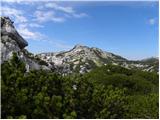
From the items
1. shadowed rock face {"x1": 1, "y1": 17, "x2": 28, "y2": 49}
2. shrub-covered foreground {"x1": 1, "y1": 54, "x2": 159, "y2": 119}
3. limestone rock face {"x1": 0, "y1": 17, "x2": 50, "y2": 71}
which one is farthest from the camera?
shadowed rock face {"x1": 1, "y1": 17, "x2": 28, "y2": 49}

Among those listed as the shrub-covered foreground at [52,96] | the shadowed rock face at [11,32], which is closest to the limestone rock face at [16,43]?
the shadowed rock face at [11,32]

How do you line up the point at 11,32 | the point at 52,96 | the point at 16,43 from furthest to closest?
the point at 16,43 → the point at 11,32 → the point at 52,96

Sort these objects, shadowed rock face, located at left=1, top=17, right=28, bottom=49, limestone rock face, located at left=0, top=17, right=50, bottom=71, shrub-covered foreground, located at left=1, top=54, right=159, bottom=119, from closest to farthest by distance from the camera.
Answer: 1. shrub-covered foreground, located at left=1, top=54, right=159, bottom=119
2. limestone rock face, located at left=0, top=17, right=50, bottom=71
3. shadowed rock face, located at left=1, top=17, right=28, bottom=49

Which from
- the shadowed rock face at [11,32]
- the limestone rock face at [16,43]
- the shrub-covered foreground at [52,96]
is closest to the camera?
the shrub-covered foreground at [52,96]

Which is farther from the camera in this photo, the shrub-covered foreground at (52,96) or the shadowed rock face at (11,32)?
the shadowed rock face at (11,32)

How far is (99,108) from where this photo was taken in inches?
491

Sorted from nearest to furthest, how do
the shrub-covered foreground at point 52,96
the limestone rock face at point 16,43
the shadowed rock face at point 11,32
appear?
the shrub-covered foreground at point 52,96 → the limestone rock face at point 16,43 → the shadowed rock face at point 11,32

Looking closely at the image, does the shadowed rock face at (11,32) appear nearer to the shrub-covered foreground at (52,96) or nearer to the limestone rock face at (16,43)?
the limestone rock face at (16,43)

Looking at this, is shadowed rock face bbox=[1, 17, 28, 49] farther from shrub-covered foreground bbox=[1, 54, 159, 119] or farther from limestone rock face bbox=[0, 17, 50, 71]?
shrub-covered foreground bbox=[1, 54, 159, 119]

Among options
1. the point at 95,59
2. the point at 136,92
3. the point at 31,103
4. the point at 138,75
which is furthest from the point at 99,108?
the point at 95,59

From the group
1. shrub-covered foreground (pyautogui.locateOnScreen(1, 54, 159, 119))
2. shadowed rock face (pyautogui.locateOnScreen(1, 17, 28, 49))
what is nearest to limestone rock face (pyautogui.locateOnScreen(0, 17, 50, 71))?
shadowed rock face (pyautogui.locateOnScreen(1, 17, 28, 49))

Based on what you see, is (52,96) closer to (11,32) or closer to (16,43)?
(11,32)

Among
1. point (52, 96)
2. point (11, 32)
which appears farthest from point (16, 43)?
point (52, 96)

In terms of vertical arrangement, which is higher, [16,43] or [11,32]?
[11,32]
